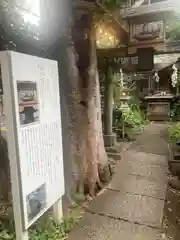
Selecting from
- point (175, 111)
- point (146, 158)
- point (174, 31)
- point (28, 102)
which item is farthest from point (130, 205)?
point (175, 111)

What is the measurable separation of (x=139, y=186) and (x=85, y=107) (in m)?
2.15

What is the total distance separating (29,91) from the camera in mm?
2785

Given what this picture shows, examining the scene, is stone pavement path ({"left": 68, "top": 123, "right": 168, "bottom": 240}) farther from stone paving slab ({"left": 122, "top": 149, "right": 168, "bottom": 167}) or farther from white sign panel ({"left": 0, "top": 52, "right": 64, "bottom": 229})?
white sign panel ({"left": 0, "top": 52, "right": 64, "bottom": 229})

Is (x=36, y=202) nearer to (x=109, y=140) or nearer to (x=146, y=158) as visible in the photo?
(x=146, y=158)

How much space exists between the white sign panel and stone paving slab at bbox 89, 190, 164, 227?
3.92ft

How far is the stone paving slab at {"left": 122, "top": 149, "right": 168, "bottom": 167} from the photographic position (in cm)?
670

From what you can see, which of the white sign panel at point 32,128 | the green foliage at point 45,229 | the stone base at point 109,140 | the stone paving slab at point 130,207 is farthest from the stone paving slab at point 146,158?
the white sign panel at point 32,128

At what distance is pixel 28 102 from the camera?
2764 mm

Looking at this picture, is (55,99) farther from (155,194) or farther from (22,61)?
(155,194)


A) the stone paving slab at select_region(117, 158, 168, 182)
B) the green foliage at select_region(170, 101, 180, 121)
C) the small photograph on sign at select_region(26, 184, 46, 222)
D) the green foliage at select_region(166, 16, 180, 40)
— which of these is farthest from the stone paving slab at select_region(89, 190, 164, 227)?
the green foliage at select_region(170, 101, 180, 121)

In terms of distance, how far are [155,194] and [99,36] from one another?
14.2 ft

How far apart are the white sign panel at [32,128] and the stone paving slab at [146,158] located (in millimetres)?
3971

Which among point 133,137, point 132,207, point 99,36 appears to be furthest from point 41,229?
point 133,137

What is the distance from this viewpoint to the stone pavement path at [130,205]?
3.53 m
